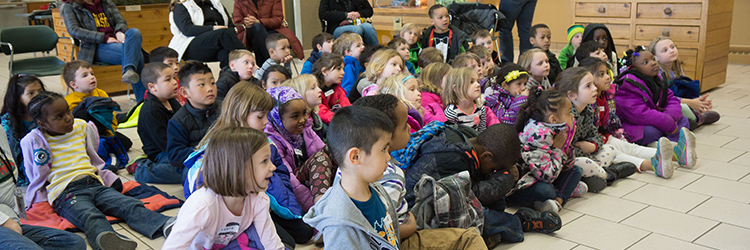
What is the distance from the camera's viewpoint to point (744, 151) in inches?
162

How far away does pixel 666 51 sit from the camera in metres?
4.91

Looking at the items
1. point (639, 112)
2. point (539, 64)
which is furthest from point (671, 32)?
point (539, 64)

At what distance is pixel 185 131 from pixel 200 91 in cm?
24

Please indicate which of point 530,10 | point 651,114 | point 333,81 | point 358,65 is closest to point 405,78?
point 333,81

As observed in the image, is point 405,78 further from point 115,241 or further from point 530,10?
point 530,10

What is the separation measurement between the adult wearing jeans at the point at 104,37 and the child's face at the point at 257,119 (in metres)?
2.86

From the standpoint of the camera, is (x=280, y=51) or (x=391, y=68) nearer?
(x=391, y=68)

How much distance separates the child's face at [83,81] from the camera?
4.21 metres

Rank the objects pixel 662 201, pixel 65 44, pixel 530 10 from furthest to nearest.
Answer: pixel 530 10 < pixel 65 44 < pixel 662 201

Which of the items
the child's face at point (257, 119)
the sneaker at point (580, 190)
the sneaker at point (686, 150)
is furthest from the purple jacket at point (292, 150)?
the sneaker at point (686, 150)

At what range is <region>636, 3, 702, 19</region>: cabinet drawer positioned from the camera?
5.62m

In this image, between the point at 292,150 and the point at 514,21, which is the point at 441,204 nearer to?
the point at 292,150

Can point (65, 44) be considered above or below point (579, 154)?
above

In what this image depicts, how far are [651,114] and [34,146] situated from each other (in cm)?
382
